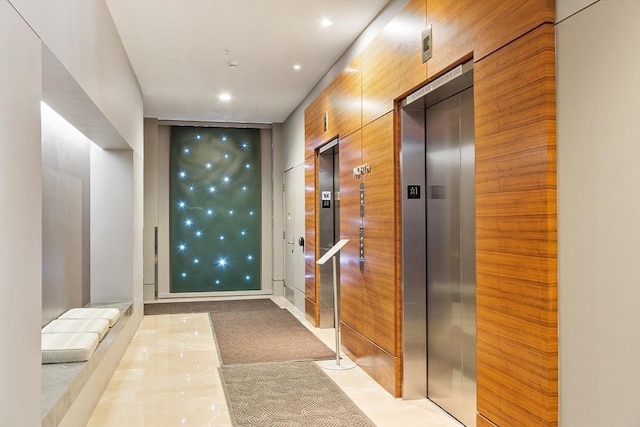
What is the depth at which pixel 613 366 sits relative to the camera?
206 cm

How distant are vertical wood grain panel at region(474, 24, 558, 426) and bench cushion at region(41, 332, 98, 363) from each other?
273 centimetres

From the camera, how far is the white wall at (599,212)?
1986 millimetres

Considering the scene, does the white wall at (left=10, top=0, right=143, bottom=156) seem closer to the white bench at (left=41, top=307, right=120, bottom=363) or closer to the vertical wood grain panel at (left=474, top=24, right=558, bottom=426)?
the white bench at (left=41, top=307, right=120, bottom=363)

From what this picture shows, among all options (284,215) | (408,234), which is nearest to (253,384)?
(408,234)

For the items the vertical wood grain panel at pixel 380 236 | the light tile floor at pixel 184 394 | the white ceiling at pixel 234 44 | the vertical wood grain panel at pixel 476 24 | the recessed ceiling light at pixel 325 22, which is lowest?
the light tile floor at pixel 184 394

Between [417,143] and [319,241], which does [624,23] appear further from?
[319,241]

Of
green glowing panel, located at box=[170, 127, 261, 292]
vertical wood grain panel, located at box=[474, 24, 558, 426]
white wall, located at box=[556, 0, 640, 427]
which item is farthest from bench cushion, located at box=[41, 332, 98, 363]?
green glowing panel, located at box=[170, 127, 261, 292]

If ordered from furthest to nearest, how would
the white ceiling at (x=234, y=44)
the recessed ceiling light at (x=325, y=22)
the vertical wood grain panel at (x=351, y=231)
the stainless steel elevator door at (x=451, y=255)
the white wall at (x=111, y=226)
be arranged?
1. the white wall at (x=111, y=226)
2. the vertical wood grain panel at (x=351, y=231)
3. the recessed ceiling light at (x=325, y=22)
4. the white ceiling at (x=234, y=44)
5. the stainless steel elevator door at (x=451, y=255)

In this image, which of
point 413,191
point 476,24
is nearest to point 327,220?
point 413,191

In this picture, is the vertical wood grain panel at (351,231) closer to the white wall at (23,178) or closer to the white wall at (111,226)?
the white wall at (111,226)

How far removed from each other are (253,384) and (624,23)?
3793 millimetres

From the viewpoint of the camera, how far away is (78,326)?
4.39 meters

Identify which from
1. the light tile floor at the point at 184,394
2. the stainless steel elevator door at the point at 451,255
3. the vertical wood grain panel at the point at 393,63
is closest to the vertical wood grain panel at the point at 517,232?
the stainless steel elevator door at the point at 451,255

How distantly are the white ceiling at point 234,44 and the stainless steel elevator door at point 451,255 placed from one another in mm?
1481
